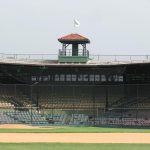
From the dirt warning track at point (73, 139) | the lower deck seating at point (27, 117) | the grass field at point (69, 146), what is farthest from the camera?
the lower deck seating at point (27, 117)

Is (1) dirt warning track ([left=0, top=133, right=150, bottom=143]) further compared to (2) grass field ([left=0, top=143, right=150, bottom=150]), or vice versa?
(1) dirt warning track ([left=0, top=133, right=150, bottom=143])

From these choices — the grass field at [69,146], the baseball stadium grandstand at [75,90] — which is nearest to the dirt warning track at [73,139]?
the grass field at [69,146]

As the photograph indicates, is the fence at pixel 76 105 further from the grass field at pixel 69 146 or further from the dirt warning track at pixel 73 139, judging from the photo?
the grass field at pixel 69 146

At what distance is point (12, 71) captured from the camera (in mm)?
58625

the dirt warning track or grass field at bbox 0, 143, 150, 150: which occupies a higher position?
the dirt warning track

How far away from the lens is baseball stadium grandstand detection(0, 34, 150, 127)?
160ft

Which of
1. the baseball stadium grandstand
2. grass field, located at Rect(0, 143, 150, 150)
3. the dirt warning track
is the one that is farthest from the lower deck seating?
grass field, located at Rect(0, 143, 150, 150)

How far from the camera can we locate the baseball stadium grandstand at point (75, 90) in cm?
4862

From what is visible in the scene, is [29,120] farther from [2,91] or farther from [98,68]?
[98,68]

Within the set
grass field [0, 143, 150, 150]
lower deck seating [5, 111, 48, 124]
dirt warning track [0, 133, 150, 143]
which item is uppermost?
lower deck seating [5, 111, 48, 124]

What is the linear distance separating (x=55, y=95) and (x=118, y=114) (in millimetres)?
8093

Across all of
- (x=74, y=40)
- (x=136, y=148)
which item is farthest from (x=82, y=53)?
(x=136, y=148)

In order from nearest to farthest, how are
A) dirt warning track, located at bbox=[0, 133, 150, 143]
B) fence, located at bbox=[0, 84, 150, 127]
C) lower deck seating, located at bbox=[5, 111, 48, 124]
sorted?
dirt warning track, located at bbox=[0, 133, 150, 143], lower deck seating, located at bbox=[5, 111, 48, 124], fence, located at bbox=[0, 84, 150, 127]

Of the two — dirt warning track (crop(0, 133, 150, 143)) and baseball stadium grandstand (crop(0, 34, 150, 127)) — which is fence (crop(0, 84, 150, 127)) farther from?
dirt warning track (crop(0, 133, 150, 143))
